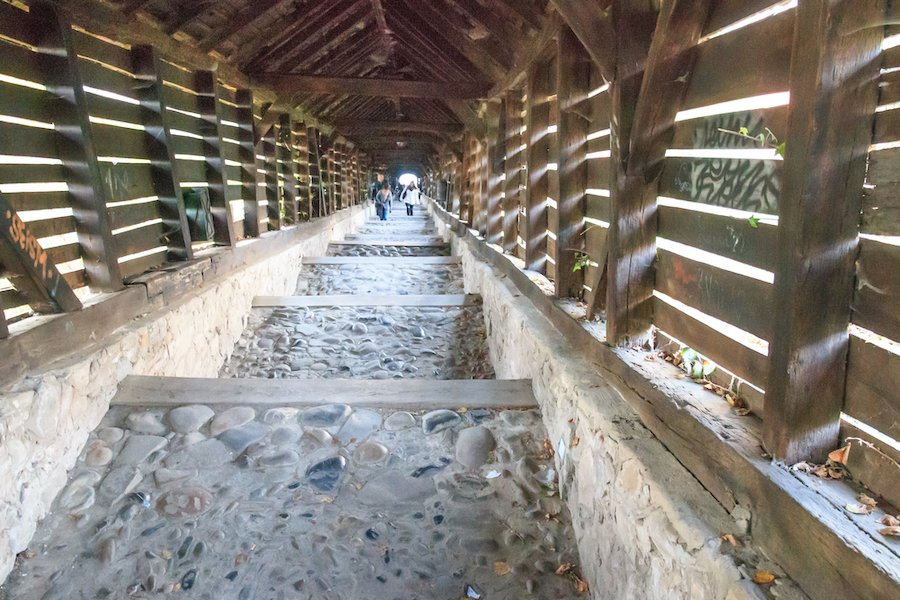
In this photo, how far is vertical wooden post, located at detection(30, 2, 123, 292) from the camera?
137 inches

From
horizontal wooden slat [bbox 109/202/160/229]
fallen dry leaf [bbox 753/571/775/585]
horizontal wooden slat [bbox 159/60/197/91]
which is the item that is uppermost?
horizontal wooden slat [bbox 159/60/197/91]

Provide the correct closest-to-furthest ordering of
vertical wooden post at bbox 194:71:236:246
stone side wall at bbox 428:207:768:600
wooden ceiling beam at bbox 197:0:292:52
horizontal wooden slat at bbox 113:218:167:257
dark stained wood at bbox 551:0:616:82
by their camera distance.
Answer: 1. stone side wall at bbox 428:207:768:600
2. dark stained wood at bbox 551:0:616:82
3. horizontal wooden slat at bbox 113:218:167:257
4. wooden ceiling beam at bbox 197:0:292:52
5. vertical wooden post at bbox 194:71:236:246

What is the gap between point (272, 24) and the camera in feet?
21.4

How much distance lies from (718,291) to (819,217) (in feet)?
2.44

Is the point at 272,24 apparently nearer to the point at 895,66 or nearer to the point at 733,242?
the point at 733,242

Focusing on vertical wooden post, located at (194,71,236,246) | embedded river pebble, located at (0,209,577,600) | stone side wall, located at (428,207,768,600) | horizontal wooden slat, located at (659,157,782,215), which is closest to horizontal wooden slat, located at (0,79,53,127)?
embedded river pebble, located at (0,209,577,600)

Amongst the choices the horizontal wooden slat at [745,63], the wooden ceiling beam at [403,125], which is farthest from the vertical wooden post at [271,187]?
the horizontal wooden slat at [745,63]

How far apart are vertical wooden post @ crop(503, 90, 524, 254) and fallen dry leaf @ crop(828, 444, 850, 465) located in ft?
16.8

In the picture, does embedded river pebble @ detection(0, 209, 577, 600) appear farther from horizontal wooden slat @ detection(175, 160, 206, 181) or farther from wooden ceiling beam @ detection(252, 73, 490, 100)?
wooden ceiling beam @ detection(252, 73, 490, 100)

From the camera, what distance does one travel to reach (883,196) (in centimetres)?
137

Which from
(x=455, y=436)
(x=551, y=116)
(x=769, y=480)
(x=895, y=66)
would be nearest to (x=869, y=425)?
(x=769, y=480)

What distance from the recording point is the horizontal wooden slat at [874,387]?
4.50ft

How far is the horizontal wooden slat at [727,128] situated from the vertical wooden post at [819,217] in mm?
332

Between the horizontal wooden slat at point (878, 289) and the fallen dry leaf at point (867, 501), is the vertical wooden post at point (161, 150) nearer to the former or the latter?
the horizontal wooden slat at point (878, 289)
